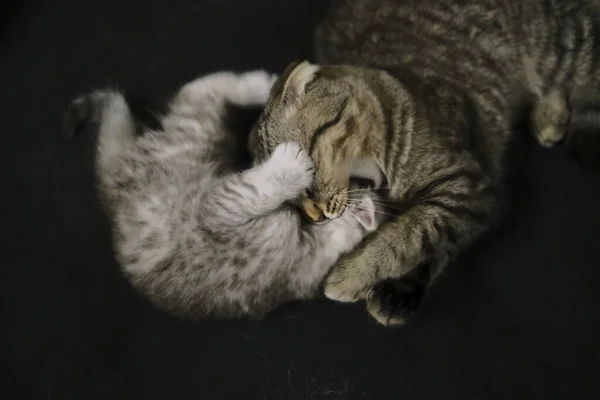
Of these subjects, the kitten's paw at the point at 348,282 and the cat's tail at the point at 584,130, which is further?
the cat's tail at the point at 584,130

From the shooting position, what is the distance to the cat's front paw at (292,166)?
129 cm

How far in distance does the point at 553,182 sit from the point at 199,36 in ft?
4.19

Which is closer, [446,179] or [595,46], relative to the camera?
[446,179]

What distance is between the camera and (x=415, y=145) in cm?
137

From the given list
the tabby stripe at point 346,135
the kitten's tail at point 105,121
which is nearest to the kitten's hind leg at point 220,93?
the kitten's tail at point 105,121

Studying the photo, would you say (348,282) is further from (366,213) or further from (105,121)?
(105,121)

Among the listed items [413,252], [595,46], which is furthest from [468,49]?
[413,252]

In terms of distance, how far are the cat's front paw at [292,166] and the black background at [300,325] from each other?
41 cm

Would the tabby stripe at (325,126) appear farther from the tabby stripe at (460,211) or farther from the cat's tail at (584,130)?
the cat's tail at (584,130)

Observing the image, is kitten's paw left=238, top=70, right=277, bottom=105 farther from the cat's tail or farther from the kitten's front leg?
the cat's tail

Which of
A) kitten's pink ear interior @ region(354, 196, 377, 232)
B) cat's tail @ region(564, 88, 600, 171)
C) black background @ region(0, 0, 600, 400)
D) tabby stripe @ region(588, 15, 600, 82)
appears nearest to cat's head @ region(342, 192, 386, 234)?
kitten's pink ear interior @ region(354, 196, 377, 232)

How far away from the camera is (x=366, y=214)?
141 cm

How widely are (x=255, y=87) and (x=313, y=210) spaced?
487 millimetres

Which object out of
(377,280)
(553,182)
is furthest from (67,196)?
(553,182)
